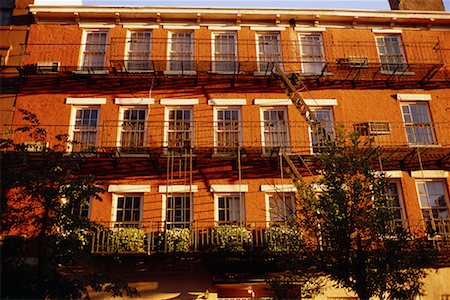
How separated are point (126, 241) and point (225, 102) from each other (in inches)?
283

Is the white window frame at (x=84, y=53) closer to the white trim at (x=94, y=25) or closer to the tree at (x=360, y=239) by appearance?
the white trim at (x=94, y=25)

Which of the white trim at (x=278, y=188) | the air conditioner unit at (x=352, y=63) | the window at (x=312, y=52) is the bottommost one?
the white trim at (x=278, y=188)

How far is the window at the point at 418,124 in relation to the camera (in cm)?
1861

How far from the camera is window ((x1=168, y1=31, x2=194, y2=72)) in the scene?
19.6 m

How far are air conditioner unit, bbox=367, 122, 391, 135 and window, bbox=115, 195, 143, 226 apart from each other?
32.3ft

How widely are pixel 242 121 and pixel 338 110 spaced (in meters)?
4.20

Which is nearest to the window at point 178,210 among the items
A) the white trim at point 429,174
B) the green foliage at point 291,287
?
the green foliage at point 291,287

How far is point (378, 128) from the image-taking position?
1817 cm

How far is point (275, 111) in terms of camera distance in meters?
18.8

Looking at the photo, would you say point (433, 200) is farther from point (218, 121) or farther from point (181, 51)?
point (181, 51)

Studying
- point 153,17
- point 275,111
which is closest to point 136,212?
point 275,111

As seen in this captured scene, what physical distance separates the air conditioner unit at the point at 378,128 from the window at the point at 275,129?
3.45 meters

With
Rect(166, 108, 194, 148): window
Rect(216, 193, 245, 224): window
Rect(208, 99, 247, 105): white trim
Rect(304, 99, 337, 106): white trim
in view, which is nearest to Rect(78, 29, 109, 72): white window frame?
Rect(166, 108, 194, 148): window

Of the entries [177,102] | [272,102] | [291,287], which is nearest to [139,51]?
[177,102]
